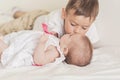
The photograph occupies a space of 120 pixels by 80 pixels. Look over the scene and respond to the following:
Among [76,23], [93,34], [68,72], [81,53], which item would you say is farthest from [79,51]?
[93,34]

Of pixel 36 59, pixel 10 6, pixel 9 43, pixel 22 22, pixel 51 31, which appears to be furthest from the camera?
pixel 10 6

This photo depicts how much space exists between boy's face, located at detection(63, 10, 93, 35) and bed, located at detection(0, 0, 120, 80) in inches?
5.0

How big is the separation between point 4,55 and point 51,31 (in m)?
0.36

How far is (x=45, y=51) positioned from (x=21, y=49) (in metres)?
0.11

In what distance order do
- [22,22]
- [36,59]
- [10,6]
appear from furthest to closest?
[10,6] < [22,22] < [36,59]

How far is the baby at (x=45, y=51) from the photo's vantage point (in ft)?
3.82

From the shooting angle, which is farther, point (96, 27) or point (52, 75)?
point (96, 27)

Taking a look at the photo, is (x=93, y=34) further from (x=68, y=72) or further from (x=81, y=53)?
(x=68, y=72)

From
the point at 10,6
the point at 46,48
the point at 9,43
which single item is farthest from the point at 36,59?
the point at 10,6

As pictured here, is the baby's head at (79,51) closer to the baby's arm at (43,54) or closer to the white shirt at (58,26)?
the baby's arm at (43,54)

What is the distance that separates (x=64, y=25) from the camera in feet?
4.91

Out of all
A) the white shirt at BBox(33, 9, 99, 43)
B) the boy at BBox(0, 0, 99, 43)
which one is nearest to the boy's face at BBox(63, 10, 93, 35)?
the boy at BBox(0, 0, 99, 43)

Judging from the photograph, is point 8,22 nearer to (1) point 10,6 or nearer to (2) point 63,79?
(1) point 10,6

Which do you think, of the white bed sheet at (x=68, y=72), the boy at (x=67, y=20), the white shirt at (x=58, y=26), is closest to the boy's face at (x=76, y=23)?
the boy at (x=67, y=20)
